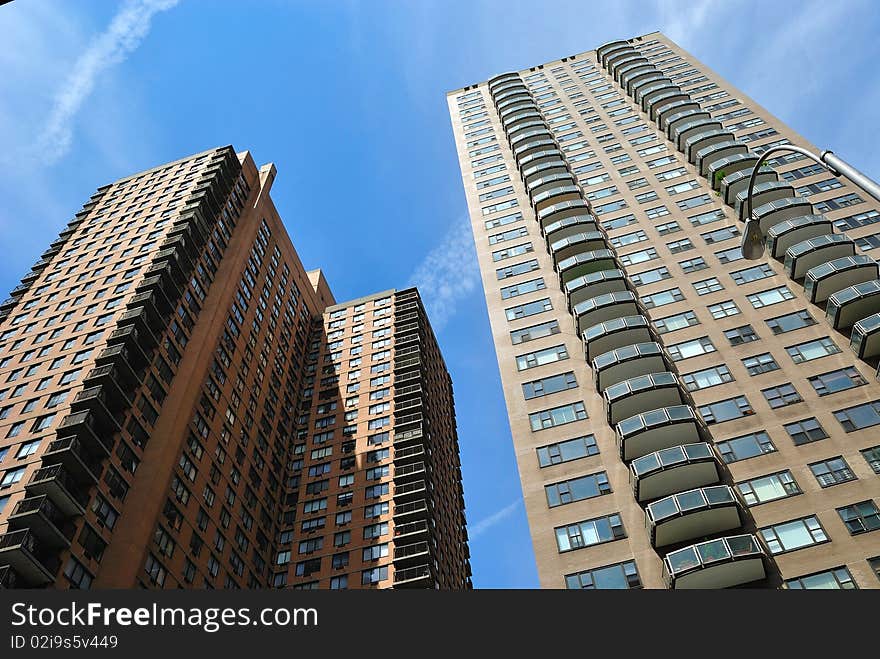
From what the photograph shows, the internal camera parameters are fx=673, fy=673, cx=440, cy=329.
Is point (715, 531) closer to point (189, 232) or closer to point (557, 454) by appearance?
point (557, 454)

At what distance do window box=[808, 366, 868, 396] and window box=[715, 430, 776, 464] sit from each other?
13.8ft

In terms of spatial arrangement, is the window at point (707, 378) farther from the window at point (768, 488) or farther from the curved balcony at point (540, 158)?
the curved balcony at point (540, 158)

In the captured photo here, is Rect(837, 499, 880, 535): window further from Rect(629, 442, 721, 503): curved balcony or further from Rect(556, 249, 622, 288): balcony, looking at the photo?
Rect(556, 249, 622, 288): balcony

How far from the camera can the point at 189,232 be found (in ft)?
222

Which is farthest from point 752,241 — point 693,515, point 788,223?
point 788,223

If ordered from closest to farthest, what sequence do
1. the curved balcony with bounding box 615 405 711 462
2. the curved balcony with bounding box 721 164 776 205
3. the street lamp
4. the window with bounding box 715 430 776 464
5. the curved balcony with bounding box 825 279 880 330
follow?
1. the street lamp
2. the window with bounding box 715 430 776 464
3. the curved balcony with bounding box 615 405 711 462
4. the curved balcony with bounding box 825 279 880 330
5. the curved balcony with bounding box 721 164 776 205

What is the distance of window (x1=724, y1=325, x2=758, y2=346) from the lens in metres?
39.7

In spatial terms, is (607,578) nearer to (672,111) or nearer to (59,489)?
(59,489)

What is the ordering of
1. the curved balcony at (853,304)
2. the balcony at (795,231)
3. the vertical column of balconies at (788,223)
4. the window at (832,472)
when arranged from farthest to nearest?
the balcony at (795,231) < the vertical column of balconies at (788,223) < the curved balcony at (853,304) < the window at (832,472)

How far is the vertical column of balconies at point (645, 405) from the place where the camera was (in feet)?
95.7

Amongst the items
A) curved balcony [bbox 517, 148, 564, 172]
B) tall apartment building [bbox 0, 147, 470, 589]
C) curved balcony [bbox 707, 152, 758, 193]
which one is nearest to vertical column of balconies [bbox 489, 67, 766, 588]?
curved balcony [bbox 517, 148, 564, 172]

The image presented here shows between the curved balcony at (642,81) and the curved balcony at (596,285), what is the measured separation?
31262 millimetres

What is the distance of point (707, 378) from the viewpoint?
38.3 metres

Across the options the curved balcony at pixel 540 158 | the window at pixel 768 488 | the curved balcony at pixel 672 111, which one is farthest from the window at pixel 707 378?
the curved balcony at pixel 672 111
